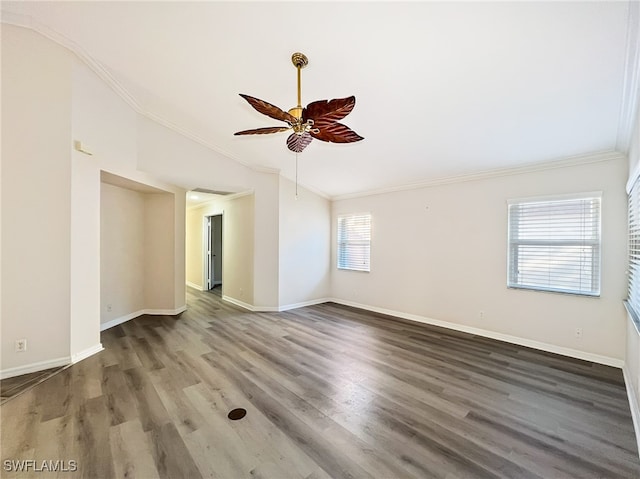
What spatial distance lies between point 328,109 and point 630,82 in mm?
2372

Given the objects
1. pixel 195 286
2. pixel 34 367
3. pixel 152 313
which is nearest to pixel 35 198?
pixel 34 367

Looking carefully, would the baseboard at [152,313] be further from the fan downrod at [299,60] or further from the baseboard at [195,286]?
the fan downrod at [299,60]

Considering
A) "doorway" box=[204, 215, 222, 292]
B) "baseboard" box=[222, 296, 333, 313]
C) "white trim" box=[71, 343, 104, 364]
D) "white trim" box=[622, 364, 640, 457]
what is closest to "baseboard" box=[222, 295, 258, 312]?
"baseboard" box=[222, 296, 333, 313]

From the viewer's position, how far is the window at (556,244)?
10.5 ft

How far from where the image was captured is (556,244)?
11.3 feet

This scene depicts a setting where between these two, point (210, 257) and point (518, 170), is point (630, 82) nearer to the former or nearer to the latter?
point (518, 170)

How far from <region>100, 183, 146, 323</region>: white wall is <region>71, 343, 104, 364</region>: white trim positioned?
1.09 metres

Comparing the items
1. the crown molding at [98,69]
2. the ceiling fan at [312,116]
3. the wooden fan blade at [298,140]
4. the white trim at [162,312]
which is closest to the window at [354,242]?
the crown molding at [98,69]

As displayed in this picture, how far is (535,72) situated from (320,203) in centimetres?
Answer: 437

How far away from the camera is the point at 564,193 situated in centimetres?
336

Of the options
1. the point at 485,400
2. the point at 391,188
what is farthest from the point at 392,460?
the point at 391,188

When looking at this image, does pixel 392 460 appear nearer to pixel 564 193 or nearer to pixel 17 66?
pixel 564 193

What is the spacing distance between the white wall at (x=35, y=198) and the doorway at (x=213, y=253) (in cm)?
440

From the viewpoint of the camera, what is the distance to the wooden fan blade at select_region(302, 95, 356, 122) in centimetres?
184
